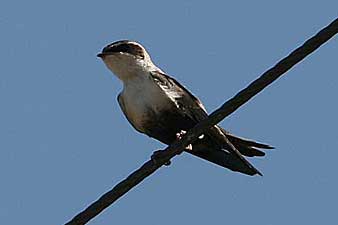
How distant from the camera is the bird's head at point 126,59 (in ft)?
29.3

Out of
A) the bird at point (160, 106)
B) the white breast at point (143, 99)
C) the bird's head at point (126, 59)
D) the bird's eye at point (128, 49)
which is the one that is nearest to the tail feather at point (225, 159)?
the bird at point (160, 106)

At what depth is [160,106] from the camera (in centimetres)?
878

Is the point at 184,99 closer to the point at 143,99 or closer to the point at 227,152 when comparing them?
the point at 143,99

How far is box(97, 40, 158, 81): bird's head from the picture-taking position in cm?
894

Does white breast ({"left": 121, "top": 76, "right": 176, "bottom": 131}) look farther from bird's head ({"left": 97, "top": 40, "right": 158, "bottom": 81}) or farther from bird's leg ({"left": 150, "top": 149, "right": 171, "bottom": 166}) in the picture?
bird's leg ({"left": 150, "top": 149, "right": 171, "bottom": 166})

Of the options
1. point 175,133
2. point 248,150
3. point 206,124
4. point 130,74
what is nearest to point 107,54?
point 130,74

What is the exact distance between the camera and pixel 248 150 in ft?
28.2

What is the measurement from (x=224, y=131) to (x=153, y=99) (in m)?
0.63

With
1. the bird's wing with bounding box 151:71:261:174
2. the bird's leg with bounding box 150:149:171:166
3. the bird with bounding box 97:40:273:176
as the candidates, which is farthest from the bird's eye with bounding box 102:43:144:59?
the bird's leg with bounding box 150:149:171:166

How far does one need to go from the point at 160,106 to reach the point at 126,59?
1.76 feet

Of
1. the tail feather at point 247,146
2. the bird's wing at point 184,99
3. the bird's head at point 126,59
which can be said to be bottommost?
the tail feather at point 247,146

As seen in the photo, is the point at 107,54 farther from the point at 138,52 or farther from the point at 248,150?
the point at 248,150

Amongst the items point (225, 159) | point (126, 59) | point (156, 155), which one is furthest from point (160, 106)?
point (156, 155)

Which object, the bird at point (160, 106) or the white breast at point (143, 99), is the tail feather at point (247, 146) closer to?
the bird at point (160, 106)
